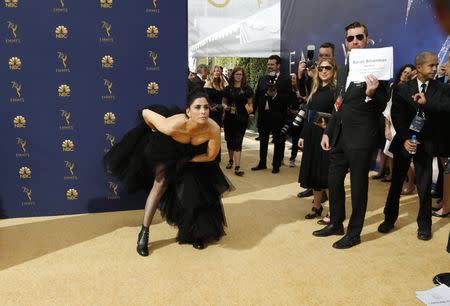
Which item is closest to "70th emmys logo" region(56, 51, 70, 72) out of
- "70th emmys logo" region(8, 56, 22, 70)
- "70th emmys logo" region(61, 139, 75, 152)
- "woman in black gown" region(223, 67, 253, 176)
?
"70th emmys logo" region(8, 56, 22, 70)

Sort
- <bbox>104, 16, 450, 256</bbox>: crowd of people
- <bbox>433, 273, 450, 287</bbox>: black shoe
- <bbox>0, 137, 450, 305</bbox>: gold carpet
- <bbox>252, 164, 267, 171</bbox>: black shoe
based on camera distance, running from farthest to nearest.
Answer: <bbox>252, 164, 267, 171</bbox>: black shoe → <bbox>104, 16, 450, 256</bbox>: crowd of people → <bbox>433, 273, 450, 287</bbox>: black shoe → <bbox>0, 137, 450, 305</bbox>: gold carpet

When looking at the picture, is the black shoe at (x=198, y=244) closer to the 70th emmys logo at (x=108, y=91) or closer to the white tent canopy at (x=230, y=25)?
the 70th emmys logo at (x=108, y=91)

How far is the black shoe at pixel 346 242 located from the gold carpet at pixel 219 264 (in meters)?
0.06

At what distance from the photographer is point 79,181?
4387 millimetres

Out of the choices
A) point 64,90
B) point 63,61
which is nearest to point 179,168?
point 64,90

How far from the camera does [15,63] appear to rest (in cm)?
404

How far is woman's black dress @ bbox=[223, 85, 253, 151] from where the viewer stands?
6.38 m

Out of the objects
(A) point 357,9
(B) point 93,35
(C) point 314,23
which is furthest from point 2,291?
(C) point 314,23

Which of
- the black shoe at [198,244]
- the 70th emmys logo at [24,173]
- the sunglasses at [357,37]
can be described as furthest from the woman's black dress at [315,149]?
the 70th emmys logo at [24,173]

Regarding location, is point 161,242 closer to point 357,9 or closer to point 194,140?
point 194,140

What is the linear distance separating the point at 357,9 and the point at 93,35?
4.48 m

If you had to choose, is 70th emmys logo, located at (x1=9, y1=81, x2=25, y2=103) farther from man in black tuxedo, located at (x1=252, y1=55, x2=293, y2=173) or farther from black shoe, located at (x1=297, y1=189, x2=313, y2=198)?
man in black tuxedo, located at (x1=252, y1=55, x2=293, y2=173)

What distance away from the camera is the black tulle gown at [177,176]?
3.45 meters

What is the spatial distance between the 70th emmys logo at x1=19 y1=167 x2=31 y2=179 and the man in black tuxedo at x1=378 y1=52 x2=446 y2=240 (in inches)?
139
